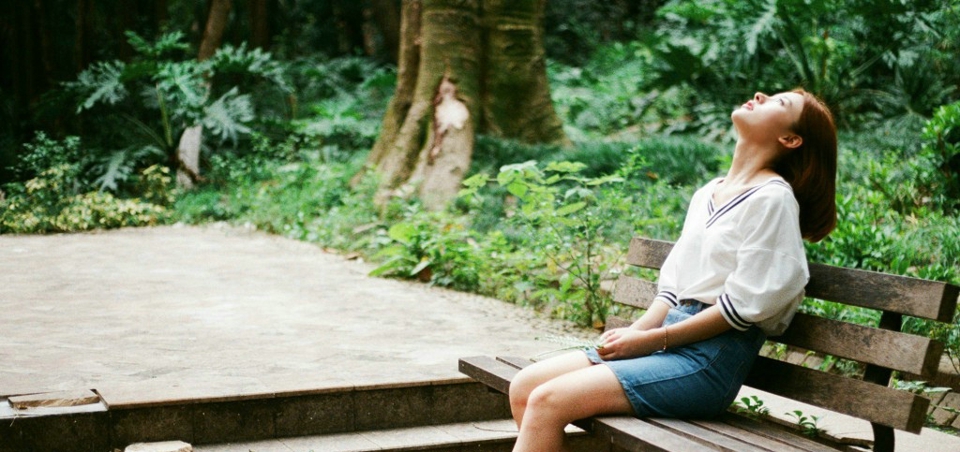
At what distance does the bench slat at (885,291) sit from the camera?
2.67 m

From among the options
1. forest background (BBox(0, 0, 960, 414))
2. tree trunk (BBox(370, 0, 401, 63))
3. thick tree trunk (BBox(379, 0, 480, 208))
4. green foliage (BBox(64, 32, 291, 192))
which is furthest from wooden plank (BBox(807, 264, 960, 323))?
tree trunk (BBox(370, 0, 401, 63))

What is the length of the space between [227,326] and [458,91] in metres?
4.79

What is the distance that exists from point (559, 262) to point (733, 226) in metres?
3.23

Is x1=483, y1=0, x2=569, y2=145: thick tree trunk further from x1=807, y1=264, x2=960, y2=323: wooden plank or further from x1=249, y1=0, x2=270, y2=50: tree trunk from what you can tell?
x1=249, y1=0, x2=270, y2=50: tree trunk

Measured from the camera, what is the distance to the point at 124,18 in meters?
16.8

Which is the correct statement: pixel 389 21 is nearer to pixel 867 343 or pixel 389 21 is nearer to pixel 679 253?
pixel 679 253

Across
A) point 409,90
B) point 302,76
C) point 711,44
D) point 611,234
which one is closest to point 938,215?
point 611,234

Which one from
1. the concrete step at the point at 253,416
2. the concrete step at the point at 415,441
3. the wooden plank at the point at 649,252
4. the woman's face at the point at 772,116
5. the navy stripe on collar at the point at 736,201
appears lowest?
the concrete step at the point at 415,441

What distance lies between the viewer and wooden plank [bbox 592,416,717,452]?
255cm

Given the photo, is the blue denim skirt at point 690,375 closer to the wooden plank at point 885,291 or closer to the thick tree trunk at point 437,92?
the wooden plank at point 885,291

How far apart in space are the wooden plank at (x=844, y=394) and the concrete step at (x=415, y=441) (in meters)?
1.08

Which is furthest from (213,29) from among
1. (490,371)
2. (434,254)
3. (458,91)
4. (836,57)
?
(490,371)

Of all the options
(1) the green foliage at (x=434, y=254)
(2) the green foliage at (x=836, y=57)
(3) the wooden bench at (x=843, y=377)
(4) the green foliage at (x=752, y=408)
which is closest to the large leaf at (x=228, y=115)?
(1) the green foliage at (x=434, y=254)

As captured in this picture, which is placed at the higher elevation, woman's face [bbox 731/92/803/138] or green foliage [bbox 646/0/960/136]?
green foliage [bbox 646/0/960/136]
